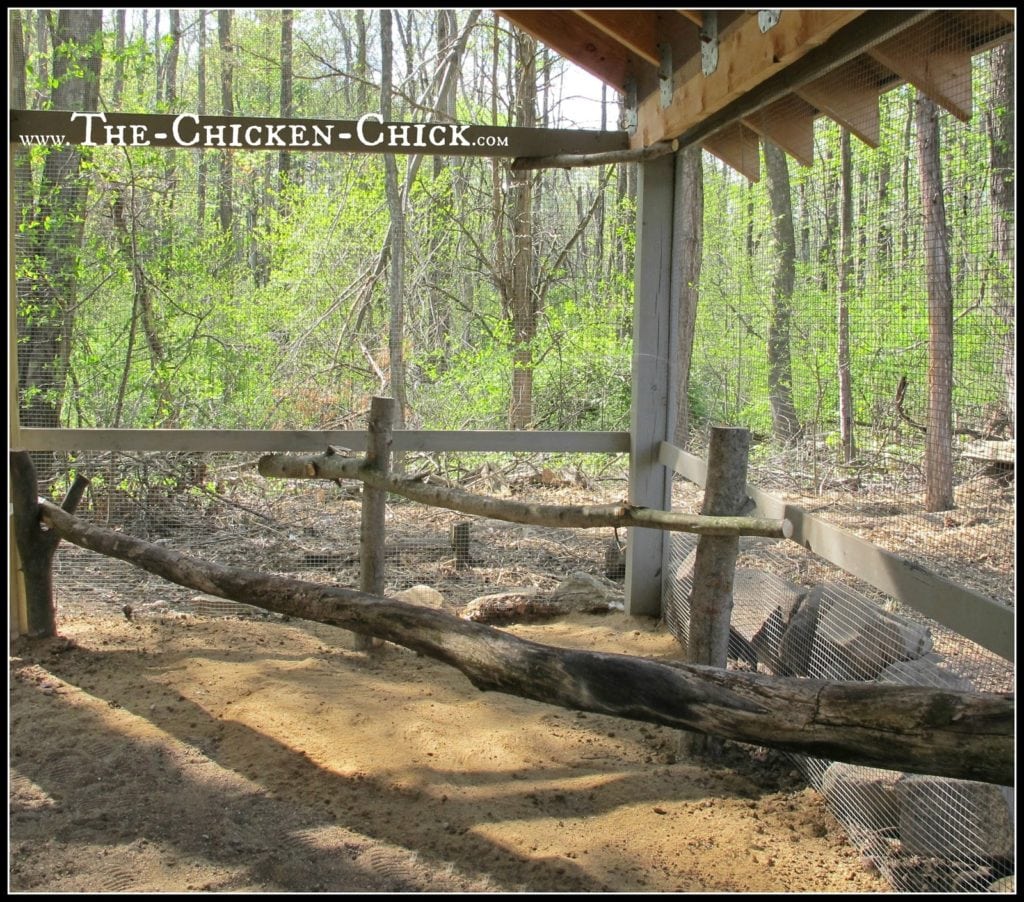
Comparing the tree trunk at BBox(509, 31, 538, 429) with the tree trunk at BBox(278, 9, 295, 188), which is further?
the tree trunk at BBox(278, 9, 295, 188)

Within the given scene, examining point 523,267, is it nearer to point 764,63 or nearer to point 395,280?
point 395,280

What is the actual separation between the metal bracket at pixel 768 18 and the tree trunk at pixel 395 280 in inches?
178

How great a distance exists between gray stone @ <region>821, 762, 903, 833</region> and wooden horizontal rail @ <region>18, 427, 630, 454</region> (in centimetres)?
245

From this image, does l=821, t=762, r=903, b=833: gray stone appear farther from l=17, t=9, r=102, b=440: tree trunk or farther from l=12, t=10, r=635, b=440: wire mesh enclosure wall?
l=17, t=9, r=102, b=440: tree trunk

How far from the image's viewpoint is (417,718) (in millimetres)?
3854

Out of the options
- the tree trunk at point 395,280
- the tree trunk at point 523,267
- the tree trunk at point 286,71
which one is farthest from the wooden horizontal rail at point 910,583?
the tree trunk at point 286,71

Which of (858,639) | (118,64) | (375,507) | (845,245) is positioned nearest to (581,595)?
(375,507)

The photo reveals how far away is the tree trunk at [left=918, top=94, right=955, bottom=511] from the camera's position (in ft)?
10.2

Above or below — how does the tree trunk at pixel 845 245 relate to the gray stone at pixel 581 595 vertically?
above

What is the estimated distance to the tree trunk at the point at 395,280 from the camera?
25.1 ft

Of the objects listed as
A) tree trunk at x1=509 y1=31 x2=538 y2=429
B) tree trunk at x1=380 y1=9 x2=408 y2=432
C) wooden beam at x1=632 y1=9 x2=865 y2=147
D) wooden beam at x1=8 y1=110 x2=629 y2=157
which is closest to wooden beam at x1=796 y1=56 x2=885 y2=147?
wooden beam at x1=632 y1=9 x2=865 y2=147

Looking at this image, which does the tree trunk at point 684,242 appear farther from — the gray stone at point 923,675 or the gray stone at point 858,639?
the gray stone at point 923,675

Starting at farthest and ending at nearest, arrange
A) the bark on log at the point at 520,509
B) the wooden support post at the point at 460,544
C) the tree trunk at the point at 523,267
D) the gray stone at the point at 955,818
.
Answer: the tree trunk at the point at 523,267, the wooden support post at the point at 460,544, the bark on log at the point at 520,509, the gray stone at the point at 955,818

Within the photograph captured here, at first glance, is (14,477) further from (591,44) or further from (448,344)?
(448,344)
